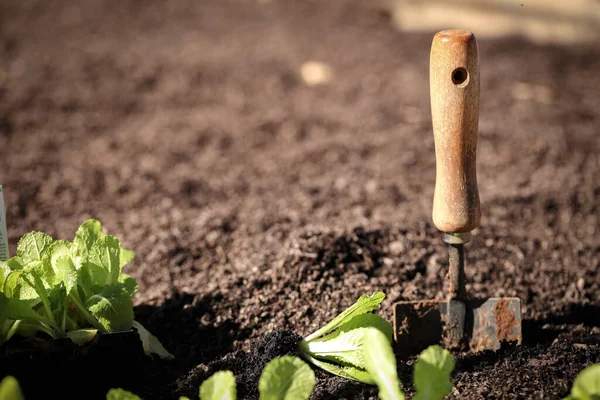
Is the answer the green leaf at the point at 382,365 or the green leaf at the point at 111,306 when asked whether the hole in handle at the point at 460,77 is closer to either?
the green leaf at the point at 382,365

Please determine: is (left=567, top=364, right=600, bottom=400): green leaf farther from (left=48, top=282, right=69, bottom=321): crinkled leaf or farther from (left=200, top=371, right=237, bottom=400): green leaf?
(left=48, top=282, right=69, bottom=321): crinkled leaf

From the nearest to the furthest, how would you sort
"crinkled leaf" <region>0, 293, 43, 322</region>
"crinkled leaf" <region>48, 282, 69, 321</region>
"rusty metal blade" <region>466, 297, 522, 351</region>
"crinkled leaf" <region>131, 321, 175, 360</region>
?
"crinkled leaf" <region>0, 293, 43, 322</region>
"crinkled leaf" <region>48, 282, 69, 321</region>
"crinkled leaf" <region>131, 321, 175, 360</region>
"rusty metal blade" <region>466, 297, 522, 351</region>

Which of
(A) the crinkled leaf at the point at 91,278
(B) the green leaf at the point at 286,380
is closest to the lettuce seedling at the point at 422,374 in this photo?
(B) the green leaf at the point at 286,380

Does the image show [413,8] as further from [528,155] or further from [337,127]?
[528,155]

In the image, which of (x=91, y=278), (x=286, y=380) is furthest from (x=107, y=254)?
(x=286, y=380)

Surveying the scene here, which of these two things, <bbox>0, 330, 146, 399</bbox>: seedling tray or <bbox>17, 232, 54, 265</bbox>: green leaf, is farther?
<bbox>17, 232, 54, 265</bbox>: green leaf

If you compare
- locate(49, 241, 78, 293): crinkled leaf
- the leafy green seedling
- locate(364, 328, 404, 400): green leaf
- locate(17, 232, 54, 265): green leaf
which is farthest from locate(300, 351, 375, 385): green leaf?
locate(17, 232, 54, 265): green leaf

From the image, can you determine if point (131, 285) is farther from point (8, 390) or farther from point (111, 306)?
point (8, 390)
